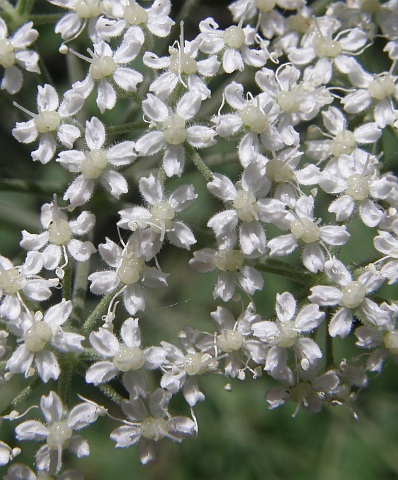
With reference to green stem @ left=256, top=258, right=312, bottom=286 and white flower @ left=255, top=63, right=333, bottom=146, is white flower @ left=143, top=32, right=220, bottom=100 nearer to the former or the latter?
white flower @ left=255, top=63, right=333, bottom=146

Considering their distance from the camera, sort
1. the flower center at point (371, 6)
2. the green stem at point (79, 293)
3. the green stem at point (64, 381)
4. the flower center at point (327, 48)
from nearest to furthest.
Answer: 1. the green stem at point (64, 381)
2. the green stem at point (79, 293)
3. the flower center at point (327, 48)
4. the flower center at point (371, 6)

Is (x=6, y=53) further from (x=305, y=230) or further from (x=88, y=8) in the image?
(x=305, y=230)

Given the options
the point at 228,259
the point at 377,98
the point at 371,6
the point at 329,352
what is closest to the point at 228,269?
the point at 228,259

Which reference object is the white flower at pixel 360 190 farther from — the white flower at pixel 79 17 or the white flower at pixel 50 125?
the white flower at pixel 79 17

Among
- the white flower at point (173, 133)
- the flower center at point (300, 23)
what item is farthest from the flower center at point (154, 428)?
the flower center at point (300, 23)

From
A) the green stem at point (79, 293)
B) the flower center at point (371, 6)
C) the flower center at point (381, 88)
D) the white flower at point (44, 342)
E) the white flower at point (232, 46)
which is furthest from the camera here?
the flower center at point (371, 6)

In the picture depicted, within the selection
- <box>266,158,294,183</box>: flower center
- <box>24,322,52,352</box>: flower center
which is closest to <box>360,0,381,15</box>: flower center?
<box>266,158,294,183</box>: flower center
